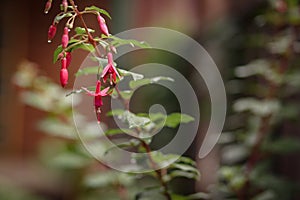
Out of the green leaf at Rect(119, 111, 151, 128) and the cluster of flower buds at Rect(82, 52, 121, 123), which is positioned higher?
the cluster of flower buds at Rect(82, 52, 121, 123)

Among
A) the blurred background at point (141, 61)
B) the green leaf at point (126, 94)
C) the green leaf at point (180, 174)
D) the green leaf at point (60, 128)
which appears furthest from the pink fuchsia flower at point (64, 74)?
the green leaf at point (60, 128)

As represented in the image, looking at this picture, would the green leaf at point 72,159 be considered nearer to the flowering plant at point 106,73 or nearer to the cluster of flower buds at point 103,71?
the flowering plant at point 106,73

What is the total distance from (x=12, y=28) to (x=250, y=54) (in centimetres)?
262

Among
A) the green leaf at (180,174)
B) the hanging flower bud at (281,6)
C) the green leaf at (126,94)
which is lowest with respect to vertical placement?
the green leaf at (180,174)

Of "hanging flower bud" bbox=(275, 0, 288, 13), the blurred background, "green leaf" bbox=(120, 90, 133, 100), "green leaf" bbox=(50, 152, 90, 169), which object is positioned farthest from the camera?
the blurred background

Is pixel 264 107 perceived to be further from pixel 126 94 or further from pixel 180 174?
pixel 126 94

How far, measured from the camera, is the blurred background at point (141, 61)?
1.27 meters

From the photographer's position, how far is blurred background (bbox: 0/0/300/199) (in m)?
1.27

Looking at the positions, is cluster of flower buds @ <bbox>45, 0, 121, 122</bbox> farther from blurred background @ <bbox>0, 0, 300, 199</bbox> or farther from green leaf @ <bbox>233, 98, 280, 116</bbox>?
green leaf @ <bbox>233, 98, 280, 116</bbox>

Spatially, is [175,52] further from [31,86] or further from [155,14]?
[31,86]

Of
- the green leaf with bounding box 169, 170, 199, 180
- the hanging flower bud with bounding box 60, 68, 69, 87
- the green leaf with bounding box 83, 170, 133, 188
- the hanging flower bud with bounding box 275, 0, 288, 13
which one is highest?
the hanging flower bud with bounding box 275, 0, 288, 13

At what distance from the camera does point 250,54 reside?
1.64 metres

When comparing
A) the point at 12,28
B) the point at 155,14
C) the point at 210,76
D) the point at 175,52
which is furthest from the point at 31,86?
the point at 12,28

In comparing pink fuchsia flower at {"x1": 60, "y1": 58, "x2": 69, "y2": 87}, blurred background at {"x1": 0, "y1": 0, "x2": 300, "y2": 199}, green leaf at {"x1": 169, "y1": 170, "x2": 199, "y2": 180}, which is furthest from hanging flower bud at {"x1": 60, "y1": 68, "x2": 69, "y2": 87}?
blurred background at {"x1": 0, "y1": 0, "x2": 300, "y2": 199}
